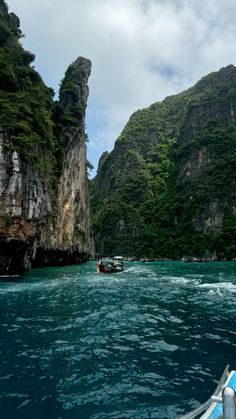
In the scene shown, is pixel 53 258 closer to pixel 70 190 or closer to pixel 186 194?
pixel 70 190

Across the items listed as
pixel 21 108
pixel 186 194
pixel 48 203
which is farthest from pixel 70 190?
pixel 186 194

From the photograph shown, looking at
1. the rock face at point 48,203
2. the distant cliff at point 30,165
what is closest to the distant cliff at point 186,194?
the rock face at point 48,203

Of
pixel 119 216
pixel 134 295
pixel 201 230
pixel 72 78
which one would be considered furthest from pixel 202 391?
pixel 119 216

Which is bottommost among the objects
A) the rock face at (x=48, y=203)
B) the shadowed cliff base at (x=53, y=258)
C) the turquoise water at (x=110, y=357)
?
the turquoise water at (x=110, y=357)

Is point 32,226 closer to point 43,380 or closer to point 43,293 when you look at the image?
point 43,293

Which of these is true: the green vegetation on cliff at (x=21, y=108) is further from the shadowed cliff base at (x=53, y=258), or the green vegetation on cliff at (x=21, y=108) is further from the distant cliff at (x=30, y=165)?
the shadowed cliff base at (x=53, y=258)
